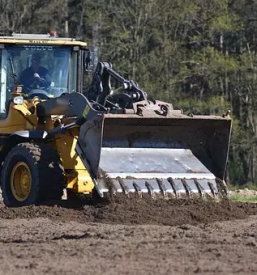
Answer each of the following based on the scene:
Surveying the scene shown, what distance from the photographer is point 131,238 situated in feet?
31.0

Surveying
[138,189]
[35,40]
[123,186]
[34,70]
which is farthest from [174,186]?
[35,40]

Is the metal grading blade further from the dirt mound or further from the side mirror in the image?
the side mirror

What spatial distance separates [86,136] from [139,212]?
1.26 m

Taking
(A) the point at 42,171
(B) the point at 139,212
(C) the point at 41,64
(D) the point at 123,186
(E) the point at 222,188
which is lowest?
(B) the point at 139,212

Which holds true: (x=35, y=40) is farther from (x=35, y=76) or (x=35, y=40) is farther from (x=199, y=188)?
(x=199, y=188)

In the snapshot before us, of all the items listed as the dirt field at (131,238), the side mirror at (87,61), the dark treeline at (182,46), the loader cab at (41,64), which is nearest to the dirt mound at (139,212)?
the dirt field at (131,238)

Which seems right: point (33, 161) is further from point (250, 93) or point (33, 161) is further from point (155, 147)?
point (250, 93)

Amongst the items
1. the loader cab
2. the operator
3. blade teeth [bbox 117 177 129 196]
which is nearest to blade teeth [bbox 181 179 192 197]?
blade teeth [bbox 117 177 129 196]

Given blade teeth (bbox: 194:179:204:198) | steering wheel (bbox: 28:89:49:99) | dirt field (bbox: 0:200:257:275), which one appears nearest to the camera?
dirt field (bbox: 0:200:257:275)

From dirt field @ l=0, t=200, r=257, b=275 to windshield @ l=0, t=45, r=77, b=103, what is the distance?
2104mm

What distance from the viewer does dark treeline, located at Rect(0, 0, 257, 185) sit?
33750mm

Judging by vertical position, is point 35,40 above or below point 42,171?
above

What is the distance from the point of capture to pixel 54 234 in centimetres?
989

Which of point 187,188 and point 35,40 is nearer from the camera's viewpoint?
point 187,188
